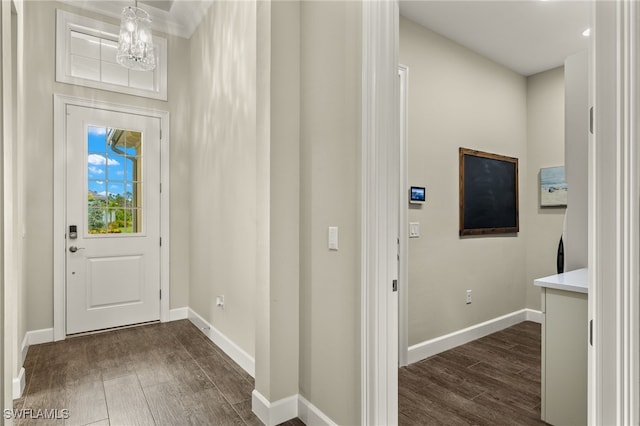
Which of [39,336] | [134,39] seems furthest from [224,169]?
A: [39,336]

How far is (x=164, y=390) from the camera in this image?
2486 mm

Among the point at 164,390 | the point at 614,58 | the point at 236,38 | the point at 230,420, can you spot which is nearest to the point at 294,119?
the point at 236,38

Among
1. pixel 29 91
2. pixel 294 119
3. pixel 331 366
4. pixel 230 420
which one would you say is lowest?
pixel 230 420

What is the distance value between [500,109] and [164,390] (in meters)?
4.14

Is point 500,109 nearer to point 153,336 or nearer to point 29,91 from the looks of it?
point 153,336

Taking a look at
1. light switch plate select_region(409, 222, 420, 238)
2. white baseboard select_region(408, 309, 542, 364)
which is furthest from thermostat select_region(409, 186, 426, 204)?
white baseboard select_region(408, 309, 542, 364)

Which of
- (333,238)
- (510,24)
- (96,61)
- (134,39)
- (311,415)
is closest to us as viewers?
(333,238)

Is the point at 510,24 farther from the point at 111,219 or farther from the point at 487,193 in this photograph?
the point at 111,219

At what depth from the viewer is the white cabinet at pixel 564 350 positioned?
2.01m

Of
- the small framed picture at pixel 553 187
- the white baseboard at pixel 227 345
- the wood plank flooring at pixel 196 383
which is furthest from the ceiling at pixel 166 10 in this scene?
the small framed picture at pixel 553 187

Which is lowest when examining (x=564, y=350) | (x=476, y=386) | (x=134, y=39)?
(x=476, y=386)

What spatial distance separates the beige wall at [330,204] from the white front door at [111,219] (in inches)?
97.7

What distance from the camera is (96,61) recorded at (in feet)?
12.1

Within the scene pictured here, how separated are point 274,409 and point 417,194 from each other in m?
1.99
